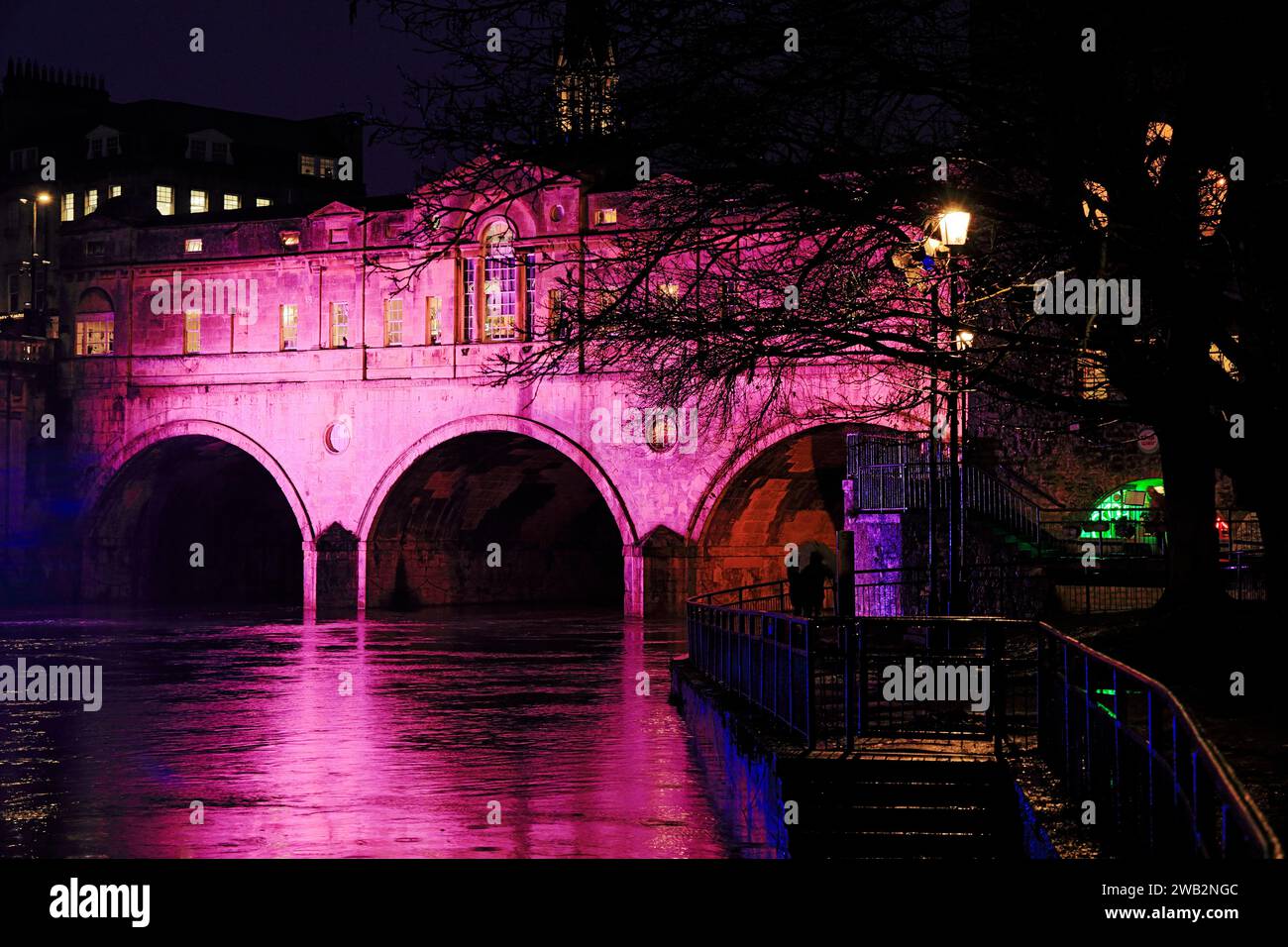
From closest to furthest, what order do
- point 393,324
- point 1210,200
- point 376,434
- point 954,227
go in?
point 954,227 → point 1210,200 → point 376,434 → point 393,324

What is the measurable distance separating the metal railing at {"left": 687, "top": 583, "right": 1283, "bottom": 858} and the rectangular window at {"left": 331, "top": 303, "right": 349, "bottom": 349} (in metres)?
28.0

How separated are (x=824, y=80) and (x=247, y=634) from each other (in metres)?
23.5

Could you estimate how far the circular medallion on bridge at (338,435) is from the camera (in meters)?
44.7

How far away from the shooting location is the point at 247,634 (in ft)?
108

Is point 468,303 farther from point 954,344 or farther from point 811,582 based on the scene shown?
point 954,344

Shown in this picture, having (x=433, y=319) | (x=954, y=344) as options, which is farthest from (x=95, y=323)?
(x=954, y=344)

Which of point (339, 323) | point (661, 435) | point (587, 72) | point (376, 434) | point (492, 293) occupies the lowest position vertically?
point (661, 435)

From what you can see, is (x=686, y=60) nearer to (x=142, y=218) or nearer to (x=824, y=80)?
(x=824, y=80)

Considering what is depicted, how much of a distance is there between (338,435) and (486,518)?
16.2 ft

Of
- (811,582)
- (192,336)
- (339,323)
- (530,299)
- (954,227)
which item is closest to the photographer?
(954,227)

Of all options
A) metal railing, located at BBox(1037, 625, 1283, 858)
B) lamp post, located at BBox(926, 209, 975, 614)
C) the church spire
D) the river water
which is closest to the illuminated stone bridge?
the river water

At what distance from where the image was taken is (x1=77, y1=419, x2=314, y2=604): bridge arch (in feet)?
152

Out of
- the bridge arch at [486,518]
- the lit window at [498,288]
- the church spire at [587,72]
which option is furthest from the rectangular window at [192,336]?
the church spire at [587,72]

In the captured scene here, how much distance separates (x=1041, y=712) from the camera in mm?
11352
